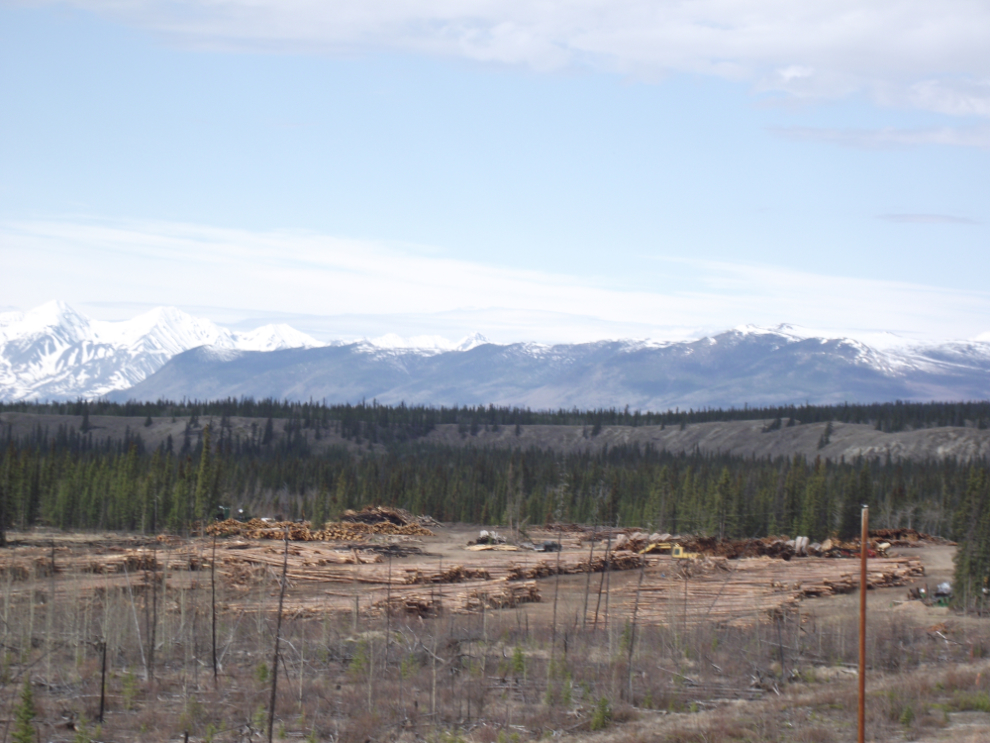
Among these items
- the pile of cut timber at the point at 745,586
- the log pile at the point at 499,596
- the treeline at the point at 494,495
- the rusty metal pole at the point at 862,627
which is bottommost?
the treeline at the point at 494,495

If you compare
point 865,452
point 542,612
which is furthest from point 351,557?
point 865,452

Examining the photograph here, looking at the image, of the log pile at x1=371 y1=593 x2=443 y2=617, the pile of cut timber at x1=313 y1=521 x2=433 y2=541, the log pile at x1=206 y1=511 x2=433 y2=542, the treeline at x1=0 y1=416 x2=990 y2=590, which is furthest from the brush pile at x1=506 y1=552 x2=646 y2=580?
the pile of cut timber at x1=313 y1=521 x2=433 y2=541

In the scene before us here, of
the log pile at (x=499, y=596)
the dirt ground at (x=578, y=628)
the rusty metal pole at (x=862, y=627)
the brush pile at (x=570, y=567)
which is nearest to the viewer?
the rusty metal pole at (x=862, y=627)

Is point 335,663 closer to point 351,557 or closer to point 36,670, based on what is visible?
point 36,670

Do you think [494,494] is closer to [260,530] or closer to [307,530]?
[307,530]

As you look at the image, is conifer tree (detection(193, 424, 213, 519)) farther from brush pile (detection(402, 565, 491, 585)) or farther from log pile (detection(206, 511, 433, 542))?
brush pile (detection(402, 565, 491, 585))

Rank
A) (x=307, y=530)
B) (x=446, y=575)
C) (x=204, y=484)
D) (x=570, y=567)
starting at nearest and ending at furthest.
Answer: (x=446, y=575), (x=570, y=567), (x=307, y=530), (x=204, y=484)

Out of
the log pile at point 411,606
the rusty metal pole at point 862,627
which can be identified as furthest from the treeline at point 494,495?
the rusty metal pole at point 862,627

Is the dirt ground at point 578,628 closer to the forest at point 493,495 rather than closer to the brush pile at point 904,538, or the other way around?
the brush pile at point 904,538

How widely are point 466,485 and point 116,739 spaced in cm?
10304

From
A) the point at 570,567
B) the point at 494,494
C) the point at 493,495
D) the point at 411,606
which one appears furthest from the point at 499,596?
the point at 494,494

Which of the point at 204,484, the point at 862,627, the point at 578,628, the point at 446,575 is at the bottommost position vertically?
the point at 446,575

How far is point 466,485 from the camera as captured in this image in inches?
4958

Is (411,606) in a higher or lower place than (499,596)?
higher
